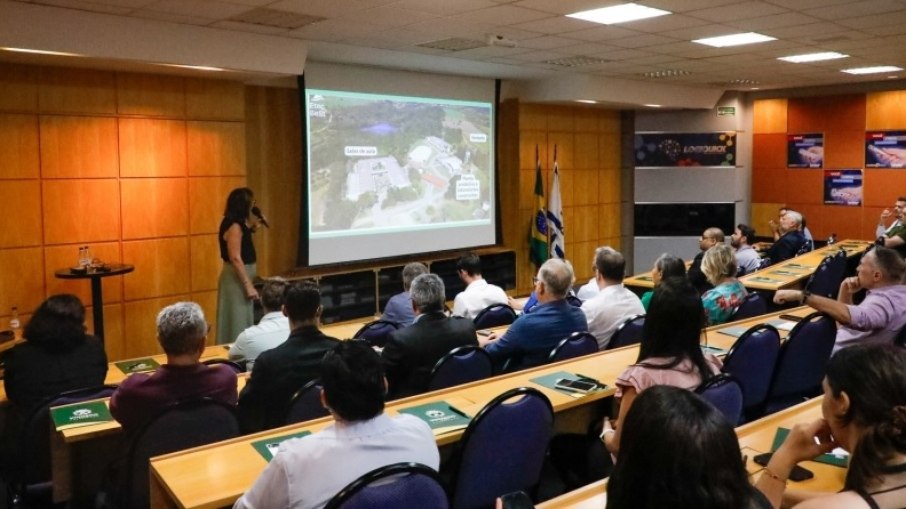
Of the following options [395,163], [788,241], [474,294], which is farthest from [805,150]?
[474,294]

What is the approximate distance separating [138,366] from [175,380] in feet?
4.40

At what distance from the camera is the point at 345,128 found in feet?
28.3

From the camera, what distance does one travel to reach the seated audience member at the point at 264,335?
13.4 feet

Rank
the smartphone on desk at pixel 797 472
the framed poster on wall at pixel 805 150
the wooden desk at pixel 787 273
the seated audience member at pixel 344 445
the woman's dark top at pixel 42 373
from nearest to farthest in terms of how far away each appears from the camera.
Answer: the seated audience member at pixel 344 445
the smartphone on desk at pixel 797 472
the woman's dark top at pixel 42 373
the wooden desk at pixel 787 273
the framed poster on wall at pixel 805 150

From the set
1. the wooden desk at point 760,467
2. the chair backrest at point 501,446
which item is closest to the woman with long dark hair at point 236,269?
the chair backrest at point 501,446

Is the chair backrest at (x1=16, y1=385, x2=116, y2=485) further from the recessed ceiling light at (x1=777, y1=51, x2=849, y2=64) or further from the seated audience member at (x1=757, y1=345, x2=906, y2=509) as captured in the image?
the recessed ceiling light at (x1=777, y1=51, x2=849, y2=64)

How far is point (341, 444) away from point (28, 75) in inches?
231

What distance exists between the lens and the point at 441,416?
309cm

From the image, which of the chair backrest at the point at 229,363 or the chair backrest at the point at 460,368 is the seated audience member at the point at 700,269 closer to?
the chair backrest at the point at 460,368

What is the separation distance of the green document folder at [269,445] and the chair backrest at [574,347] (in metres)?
1.68

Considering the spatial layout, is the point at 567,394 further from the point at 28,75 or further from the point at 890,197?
the point at 890,197

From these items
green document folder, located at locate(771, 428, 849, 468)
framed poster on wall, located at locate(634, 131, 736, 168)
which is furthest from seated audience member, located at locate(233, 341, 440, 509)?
framed poster on wall, located at locate(634, 131, 736, 168)

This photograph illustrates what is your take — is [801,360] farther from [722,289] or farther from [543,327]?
[543,327]

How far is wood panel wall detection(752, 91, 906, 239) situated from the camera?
11.8 metres
